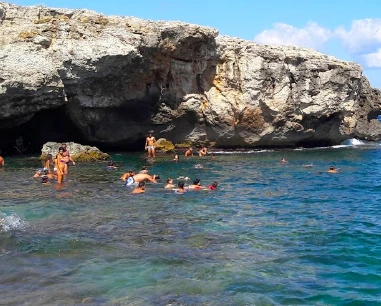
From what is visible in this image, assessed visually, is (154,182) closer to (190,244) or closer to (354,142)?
(190,244)

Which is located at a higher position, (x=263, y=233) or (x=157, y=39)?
(x=157, y=39)

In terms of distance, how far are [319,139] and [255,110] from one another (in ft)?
27.0

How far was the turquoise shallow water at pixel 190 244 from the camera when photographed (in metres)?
9.02

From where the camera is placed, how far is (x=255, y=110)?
37.6 m

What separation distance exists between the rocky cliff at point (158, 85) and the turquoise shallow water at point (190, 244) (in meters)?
10.2

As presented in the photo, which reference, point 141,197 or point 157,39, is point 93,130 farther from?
point 141,197

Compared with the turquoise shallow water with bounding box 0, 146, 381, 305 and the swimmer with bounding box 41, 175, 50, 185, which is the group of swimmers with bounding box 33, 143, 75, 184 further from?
the turquoise shallow water with bounding box 0, 146, 381, 305

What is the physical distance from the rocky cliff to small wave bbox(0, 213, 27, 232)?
16.2 meters

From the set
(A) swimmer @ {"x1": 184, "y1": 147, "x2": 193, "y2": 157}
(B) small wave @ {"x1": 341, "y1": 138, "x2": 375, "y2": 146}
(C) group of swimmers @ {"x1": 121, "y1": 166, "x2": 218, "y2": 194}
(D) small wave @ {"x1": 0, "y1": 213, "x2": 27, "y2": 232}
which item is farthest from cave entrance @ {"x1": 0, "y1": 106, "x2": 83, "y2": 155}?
(B) small wave @ {"x1": 341, "y1": 138, "x2": 375, "y2": 146}

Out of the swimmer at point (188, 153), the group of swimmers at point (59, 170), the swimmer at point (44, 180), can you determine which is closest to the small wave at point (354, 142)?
the swimmer at point (188, 153)

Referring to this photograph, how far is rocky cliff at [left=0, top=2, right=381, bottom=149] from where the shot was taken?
99.9 feet

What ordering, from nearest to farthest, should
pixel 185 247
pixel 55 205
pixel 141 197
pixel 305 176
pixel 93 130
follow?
pixel 185 247 → pixel 55 205 → pixel 141 197 → pixel 305 176 → pixel 93 130

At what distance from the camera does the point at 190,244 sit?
12.1 m

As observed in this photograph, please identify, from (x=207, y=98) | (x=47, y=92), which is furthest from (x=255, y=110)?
(x=47, y=92)
